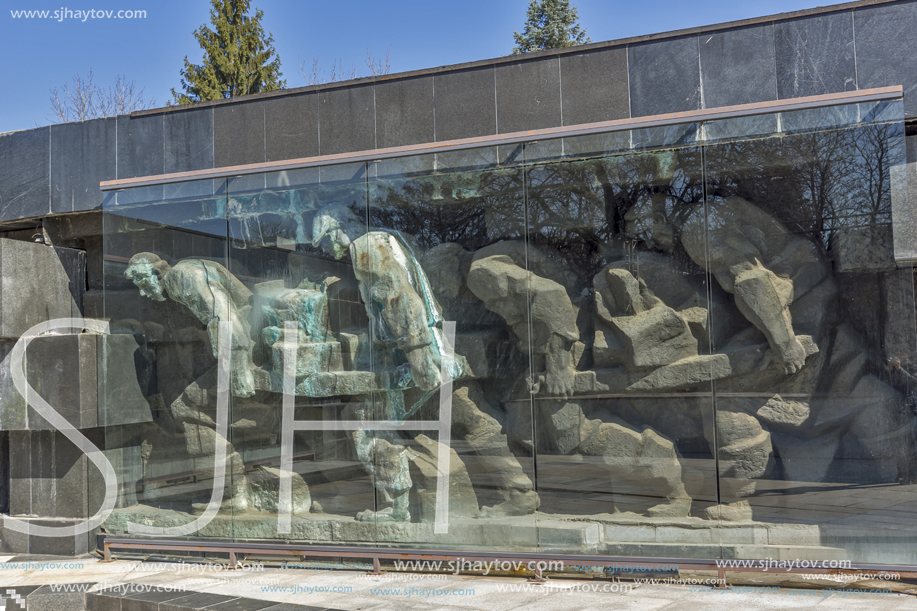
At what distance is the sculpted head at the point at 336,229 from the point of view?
7.56 meters

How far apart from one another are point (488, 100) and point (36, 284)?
5.25 meters

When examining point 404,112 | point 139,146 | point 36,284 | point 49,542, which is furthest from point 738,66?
point 49,542

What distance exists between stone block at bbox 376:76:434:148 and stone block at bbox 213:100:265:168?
134 centimetres

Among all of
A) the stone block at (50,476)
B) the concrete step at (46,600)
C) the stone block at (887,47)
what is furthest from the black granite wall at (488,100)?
the concrete step at (46,600)

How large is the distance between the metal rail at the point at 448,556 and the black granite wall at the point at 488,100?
3615 millimetres

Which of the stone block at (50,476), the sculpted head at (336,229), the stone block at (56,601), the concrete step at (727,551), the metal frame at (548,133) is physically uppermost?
the metal frame at (548,133)

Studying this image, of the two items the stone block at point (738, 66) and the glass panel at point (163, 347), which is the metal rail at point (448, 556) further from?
the stone block at point (738, 66)

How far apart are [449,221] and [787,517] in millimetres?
3557

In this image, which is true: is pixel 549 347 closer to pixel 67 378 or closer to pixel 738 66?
pixel 738 66

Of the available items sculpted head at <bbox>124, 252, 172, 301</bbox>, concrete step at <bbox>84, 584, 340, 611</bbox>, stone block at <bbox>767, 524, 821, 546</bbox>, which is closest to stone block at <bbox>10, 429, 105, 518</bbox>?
sculpted head at <bbox>124, 252, 172, 301</bbox>

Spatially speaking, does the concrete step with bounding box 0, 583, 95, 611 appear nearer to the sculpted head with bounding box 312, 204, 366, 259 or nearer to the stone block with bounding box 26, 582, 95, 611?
the stone block with bounding box 26, 582, 95, 611

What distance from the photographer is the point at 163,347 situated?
8344 mm

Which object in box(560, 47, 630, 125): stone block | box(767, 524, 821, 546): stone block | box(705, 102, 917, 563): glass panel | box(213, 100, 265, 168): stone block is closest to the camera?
box(705, 102, 917, 563): glass panel

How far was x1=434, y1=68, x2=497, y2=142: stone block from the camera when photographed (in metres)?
8.05
